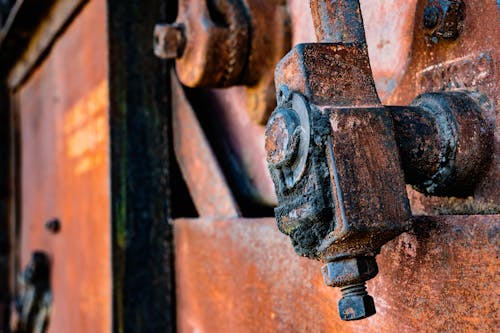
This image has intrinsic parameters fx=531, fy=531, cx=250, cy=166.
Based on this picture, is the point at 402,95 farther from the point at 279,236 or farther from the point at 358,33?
the point at 279,236

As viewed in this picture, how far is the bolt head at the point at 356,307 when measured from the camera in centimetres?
53

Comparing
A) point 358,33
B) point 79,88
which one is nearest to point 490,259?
point 358,33

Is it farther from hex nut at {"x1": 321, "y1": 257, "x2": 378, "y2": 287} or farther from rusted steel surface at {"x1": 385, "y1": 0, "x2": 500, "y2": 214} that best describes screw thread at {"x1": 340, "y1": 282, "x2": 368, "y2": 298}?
rusted steel surface at {"x1": 385, "y1": 0, "x2": 500, "y2": 214}

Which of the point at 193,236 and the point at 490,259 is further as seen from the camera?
the point at 193,236

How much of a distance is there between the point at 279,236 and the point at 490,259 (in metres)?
0.45

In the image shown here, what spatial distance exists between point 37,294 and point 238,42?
1.61 meters

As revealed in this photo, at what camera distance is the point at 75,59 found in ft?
5.86

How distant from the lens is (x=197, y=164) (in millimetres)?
1359

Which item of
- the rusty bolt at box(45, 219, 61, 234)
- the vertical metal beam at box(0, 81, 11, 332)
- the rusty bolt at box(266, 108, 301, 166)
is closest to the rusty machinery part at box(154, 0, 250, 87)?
the rusty bolt at box(266, 108, 301, 166)

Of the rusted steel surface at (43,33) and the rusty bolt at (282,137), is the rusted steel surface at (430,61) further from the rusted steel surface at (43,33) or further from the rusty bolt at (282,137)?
the rusted steel surface at (43,33)

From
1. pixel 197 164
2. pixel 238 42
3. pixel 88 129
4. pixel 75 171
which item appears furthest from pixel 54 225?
pixel 238 42

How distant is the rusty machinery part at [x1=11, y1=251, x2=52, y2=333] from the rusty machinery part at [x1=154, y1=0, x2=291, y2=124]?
1398 mm

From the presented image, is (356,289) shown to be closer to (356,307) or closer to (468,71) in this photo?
(356,307)

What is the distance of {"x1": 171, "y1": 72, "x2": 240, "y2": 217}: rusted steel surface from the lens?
1263mm
